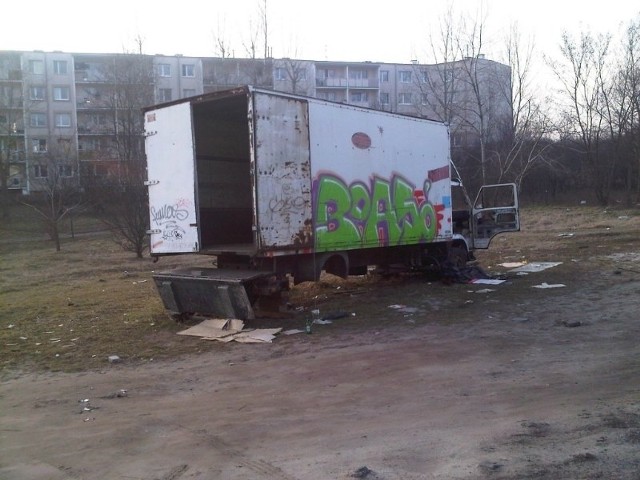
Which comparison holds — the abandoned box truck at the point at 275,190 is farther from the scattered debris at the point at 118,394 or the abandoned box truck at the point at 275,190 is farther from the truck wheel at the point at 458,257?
the scattered debris at the point at 118,394

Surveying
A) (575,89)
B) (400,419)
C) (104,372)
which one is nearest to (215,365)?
(104,372)

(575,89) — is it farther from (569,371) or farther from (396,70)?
(569,371)

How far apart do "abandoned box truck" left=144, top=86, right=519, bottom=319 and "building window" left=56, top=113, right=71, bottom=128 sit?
55.7 m

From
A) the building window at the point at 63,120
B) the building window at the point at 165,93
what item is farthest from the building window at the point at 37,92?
the building window at the point at 165,93

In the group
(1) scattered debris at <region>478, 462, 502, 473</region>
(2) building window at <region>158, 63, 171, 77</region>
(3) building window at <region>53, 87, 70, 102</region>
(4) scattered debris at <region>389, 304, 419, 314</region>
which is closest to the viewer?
(1) scattered debris at <region>478, 462, 502, 473</region>

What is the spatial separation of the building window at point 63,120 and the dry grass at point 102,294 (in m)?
32.1

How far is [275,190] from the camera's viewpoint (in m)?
9.12

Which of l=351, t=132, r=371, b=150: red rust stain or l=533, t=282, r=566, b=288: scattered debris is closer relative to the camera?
l=351, t=132, r=371, b=150: red rust stain

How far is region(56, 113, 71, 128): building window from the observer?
61.0 meters

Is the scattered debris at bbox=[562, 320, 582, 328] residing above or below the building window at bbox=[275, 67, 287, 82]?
below

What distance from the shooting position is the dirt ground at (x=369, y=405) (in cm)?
441

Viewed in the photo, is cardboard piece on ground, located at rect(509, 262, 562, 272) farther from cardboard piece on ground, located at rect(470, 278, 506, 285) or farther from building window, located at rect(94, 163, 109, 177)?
building window, located at rect(94, 163, 109, 177)

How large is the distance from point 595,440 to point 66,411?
4954mm

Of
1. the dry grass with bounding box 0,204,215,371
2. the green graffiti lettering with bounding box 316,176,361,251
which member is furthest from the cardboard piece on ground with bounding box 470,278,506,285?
the dry grass with bounding box 0,204,215,371
